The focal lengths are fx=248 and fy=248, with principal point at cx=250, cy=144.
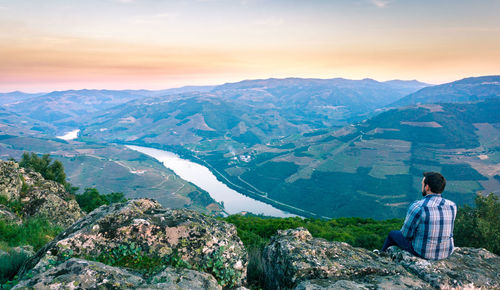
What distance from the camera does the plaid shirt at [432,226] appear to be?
23.0 ft

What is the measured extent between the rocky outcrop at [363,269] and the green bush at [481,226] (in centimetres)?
1465

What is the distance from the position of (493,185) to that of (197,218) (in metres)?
223

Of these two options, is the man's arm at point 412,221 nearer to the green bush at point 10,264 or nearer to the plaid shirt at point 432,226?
the plaid shirt at point 432,226

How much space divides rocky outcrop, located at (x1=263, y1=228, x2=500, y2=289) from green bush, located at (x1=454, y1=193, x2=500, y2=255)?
14654mm

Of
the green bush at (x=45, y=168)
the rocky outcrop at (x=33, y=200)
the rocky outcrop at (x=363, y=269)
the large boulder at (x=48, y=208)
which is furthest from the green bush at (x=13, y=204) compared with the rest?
the green bush at (x=45, y=168)

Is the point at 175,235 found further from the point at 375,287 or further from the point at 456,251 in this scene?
the point at 456,251

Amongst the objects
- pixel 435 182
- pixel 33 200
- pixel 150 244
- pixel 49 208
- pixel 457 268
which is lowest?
pixel 49 208

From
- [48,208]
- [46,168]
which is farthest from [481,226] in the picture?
[46,168]

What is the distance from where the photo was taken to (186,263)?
19.7ft

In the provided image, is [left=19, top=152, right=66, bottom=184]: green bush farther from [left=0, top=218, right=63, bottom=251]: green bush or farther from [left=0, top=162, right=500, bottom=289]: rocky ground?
[left=0, top=162, right=500, bottom=289]: rocky ground

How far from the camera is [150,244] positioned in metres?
6.46

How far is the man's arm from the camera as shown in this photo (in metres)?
7.31

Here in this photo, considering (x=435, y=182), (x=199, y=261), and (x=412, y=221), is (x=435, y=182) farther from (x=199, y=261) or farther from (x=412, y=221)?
(x=199, y=261)

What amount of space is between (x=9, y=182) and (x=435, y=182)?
24.0 metres
